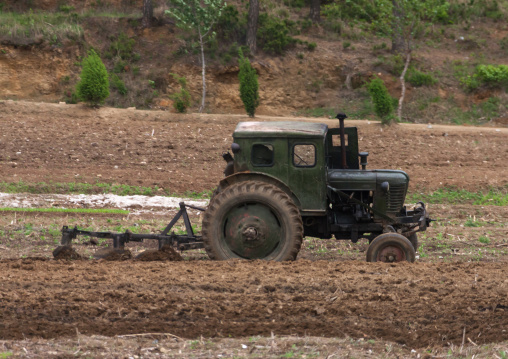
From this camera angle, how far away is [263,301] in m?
8.26

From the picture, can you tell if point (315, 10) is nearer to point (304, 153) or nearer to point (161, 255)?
point (304, 153)

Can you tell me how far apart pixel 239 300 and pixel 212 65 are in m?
25.4

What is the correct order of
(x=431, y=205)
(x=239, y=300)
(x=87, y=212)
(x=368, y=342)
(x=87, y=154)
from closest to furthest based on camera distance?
(x=368, y=342)
(x=239, y=300)
(x=87, y=212)
(x=431, y=205)
(x=87, y=154)

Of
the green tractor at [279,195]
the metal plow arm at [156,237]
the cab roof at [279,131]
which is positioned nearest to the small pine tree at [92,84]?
the metal plow arm at [156,237]

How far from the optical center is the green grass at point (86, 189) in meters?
18.5

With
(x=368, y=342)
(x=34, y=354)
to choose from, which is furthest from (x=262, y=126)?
(x=34, y=354)

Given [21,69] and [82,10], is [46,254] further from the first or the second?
[82,10]

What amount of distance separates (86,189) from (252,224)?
9.85m

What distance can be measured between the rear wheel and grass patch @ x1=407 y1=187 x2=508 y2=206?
8.59 meters

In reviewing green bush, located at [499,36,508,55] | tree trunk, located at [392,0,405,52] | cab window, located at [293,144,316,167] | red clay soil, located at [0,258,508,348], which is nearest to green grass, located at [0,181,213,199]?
cab window, located at [293,144,316,167]

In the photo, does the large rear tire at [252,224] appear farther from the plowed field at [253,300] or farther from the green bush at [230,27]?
the green bush at [230,27]

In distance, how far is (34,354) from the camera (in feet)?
21.7

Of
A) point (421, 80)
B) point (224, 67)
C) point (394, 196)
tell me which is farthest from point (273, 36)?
point (394, 196)

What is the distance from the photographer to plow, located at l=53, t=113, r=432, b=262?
9883mm
